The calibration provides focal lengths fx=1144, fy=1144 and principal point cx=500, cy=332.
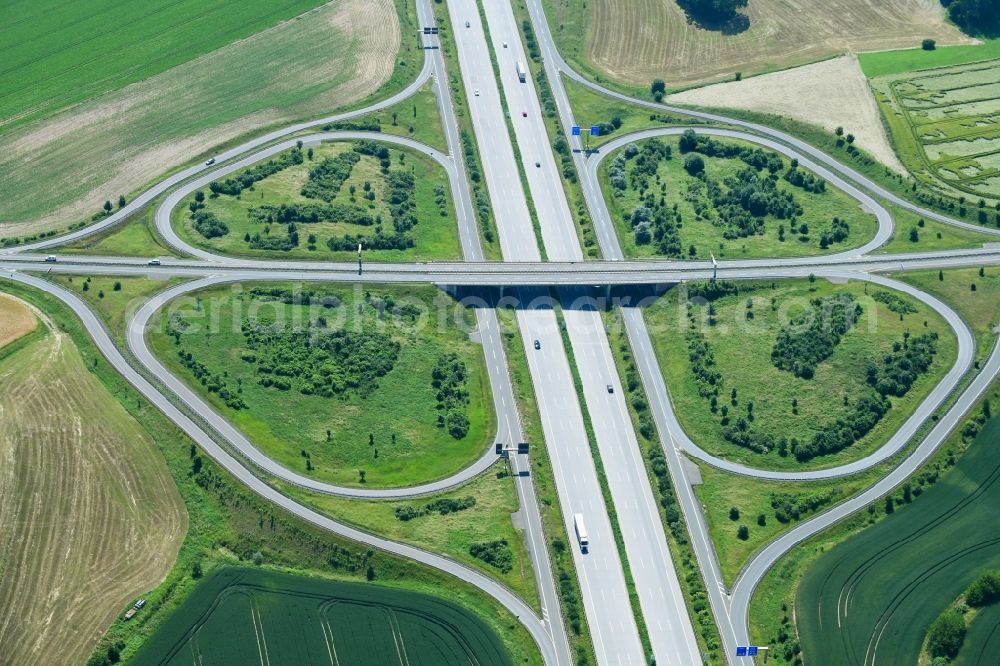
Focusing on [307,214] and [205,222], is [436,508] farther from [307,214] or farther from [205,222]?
[205,222]

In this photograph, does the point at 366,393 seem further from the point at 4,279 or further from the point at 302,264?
the point at 4,279

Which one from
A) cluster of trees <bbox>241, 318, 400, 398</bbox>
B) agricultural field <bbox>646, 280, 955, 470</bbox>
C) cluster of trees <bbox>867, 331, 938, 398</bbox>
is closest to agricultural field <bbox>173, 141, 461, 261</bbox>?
cluster of trees <bbox>241, 318, 400, 398</bbox>

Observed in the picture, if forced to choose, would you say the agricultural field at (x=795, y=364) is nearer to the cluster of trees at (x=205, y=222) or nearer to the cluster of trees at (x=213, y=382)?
the cluster of trees at (x=213, y=382)

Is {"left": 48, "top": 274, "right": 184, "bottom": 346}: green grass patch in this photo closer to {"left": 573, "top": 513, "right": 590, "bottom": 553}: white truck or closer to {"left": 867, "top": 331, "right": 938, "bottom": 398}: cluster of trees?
{"left": 573, "top": 513, "right": 590, "bottom": 553}: white truck

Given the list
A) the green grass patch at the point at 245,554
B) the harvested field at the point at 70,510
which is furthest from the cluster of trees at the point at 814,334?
the harvested field at the point at 70,510

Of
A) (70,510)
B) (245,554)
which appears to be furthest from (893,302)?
(70,510)
